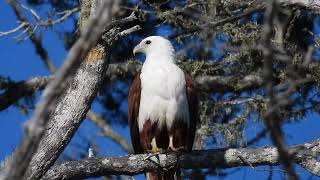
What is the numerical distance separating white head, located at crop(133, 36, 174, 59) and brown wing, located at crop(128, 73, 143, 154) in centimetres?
40

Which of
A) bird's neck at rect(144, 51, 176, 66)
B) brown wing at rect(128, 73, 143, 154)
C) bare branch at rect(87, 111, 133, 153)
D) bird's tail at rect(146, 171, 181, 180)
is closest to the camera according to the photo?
bird's tail at rect(146, 171, 181, 180)

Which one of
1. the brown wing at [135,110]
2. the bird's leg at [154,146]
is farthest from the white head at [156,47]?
the bird's leg at [154,146]

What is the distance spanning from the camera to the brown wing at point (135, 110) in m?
5.46

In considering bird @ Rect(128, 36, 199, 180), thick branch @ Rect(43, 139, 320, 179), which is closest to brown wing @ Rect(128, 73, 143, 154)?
bird @ Rect(128, 36, 199, 180)

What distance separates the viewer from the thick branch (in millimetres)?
4160

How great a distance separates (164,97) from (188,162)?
871mm

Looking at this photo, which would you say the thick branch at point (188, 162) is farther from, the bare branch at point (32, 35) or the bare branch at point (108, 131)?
the bare branch at point (108, 131)

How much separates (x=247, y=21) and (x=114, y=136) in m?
3.66

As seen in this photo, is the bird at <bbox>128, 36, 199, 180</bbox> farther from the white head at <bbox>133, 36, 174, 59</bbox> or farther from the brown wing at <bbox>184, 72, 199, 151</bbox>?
the white head at <bbox>133, 36, 174, 59</bbox>

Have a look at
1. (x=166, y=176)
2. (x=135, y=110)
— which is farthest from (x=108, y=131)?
(x=166, y=176)

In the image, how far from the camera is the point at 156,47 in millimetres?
6008

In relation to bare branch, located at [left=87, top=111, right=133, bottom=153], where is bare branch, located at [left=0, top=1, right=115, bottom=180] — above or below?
below

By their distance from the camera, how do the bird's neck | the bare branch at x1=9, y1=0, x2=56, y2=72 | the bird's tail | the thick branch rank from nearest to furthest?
the thick branch → the bird's tail → the bird's neck → the bare branch at x1=9, y1=0, x2=56, y2=72

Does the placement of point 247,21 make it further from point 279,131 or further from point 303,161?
point 279,131
